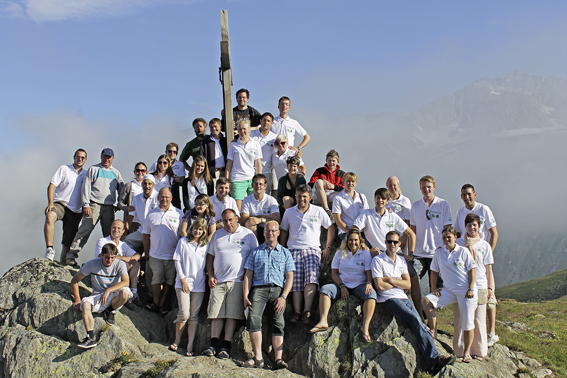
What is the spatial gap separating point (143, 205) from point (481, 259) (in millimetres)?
7796

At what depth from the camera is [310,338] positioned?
8805 millimetres

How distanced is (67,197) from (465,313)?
988 centimetres

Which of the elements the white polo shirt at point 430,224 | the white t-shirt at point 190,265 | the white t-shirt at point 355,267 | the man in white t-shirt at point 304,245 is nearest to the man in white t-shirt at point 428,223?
the white polo shirt at point 430,224

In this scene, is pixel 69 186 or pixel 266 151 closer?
pixel 69 186

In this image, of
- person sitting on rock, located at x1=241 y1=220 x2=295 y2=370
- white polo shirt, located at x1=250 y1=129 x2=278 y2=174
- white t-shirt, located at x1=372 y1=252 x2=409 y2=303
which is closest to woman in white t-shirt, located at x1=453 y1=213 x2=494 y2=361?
white t-shirt, located at x1=372 y1=252 x2=409 y2=303

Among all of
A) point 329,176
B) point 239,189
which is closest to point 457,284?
point 329,176

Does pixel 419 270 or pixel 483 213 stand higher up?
pixel 483 213

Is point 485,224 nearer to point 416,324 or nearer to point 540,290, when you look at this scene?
point 416,324

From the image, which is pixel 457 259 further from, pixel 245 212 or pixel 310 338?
pixel 245 212

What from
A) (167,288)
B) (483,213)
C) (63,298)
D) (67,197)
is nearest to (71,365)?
(63,298)

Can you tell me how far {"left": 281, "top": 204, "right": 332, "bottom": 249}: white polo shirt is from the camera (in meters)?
9.30

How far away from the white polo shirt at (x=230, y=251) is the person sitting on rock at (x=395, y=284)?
8.64ft

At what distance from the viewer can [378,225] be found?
9.32 metres

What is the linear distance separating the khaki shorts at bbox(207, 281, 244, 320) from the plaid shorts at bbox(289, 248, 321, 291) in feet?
3.78
